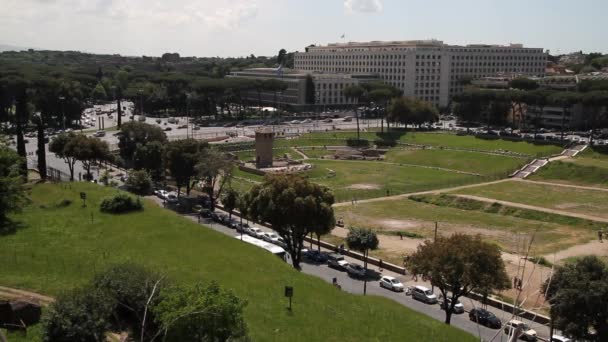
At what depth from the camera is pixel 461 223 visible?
6112cm

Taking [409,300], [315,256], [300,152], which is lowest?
[409,300]

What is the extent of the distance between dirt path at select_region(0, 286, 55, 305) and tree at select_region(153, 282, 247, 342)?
10034mm

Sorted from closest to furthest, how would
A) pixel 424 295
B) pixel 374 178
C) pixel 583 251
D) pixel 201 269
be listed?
pixel 201 269
pixel 424 295
pixel 583 251
pixel 374 178

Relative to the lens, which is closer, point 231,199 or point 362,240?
point 362,240

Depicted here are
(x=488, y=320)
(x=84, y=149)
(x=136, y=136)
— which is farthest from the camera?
(x=136, y=136)

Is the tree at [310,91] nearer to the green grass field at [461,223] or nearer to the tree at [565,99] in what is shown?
the tree at [565,99]

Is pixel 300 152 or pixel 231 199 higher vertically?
pixel 231 199

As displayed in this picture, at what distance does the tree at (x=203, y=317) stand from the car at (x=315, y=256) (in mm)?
28455

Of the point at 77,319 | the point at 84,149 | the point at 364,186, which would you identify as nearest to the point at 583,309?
the point at 77,319

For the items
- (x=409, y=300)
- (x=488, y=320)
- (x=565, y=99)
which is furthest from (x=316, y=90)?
(x=488, y=320)

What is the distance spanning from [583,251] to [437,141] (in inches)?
2471

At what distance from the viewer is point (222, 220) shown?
2341 inches

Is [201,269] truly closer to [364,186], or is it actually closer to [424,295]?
[424,295]

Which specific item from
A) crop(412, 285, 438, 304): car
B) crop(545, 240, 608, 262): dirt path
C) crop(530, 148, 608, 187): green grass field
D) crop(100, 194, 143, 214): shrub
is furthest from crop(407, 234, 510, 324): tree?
crop(530, 148, 608, 187): green grass field
